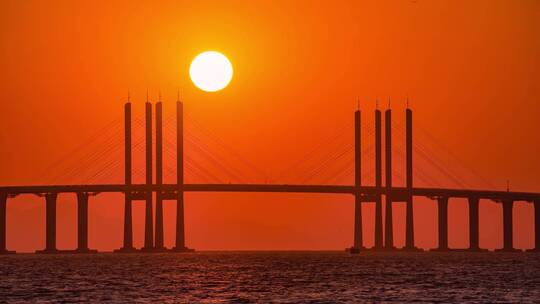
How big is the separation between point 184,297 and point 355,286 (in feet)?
45.4

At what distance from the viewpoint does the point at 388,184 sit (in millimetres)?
146250

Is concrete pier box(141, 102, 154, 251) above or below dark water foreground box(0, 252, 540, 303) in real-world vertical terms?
above

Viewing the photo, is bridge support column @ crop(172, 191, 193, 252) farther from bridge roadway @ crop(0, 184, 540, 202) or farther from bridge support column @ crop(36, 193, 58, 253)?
bridge support column @ crop(36, 193, 58, 253)

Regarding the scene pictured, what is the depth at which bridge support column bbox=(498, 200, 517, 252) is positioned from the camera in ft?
524

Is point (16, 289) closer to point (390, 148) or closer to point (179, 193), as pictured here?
point (179, 193)

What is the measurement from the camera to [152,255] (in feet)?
474

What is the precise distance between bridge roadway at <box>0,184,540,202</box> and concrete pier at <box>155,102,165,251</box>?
904 millimetres

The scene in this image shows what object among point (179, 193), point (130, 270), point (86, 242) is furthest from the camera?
point (86, 242)

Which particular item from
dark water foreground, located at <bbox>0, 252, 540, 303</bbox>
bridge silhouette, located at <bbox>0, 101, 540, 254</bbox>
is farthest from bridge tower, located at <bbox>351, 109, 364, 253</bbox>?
dark water foreground, located at <bbox>0, 252, 540, 303</bbox>

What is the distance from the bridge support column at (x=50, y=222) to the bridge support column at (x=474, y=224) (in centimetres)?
→ 4473

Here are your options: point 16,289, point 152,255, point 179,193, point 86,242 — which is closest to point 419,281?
point 16,289

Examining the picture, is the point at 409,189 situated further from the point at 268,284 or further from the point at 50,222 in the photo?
the point at 268,284

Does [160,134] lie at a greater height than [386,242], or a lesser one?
greater

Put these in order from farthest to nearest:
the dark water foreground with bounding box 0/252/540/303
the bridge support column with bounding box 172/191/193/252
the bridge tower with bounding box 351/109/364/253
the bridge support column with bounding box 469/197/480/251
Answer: the bridge support column with bounding box 469/197/480/251
the bridge tower with bounding box 351/109/364/253
the bridge support column with bounding box 172/191/193/252
the dark water foreground with bounding box 0/252/540/303
